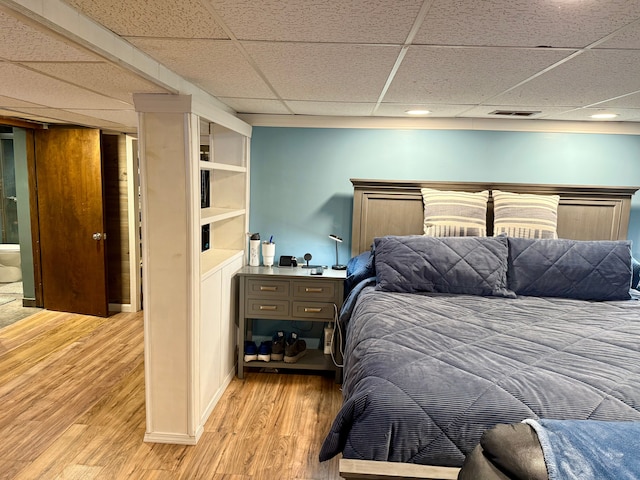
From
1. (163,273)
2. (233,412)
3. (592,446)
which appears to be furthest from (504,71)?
(233,412)

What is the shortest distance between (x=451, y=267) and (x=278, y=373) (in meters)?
1.64

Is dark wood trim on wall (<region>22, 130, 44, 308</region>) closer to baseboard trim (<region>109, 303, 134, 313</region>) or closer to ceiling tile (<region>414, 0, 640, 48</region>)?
baseboard trim (<region>109, 303, 134, 313</region>)

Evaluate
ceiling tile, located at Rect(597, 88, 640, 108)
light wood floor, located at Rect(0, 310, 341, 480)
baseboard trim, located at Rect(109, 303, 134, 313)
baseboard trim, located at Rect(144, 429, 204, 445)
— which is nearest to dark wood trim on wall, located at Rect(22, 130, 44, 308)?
baseboard trim, located at Rect(109, 303, 134, 313)

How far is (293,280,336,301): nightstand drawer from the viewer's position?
10.8ft

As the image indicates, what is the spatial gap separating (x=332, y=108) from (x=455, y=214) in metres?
1.21

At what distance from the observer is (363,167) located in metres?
3.60

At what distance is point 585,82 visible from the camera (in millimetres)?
2148

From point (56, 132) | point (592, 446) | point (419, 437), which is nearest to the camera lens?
point (592, 446)

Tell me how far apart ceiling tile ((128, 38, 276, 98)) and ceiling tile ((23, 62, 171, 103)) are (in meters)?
0.15

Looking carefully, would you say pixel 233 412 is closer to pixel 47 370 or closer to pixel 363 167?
pixel 47 370

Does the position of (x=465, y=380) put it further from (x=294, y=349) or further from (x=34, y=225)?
(x=34, y=225)

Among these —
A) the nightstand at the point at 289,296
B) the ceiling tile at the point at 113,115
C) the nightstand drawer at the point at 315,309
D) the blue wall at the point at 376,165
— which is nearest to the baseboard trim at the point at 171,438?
the nightstand at the point at 289,296

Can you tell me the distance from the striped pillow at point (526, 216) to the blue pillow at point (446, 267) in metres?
0.39

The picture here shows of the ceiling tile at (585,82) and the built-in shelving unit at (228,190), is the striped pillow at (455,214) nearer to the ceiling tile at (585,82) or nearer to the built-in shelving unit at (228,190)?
the ceiling tile at (585,82)
